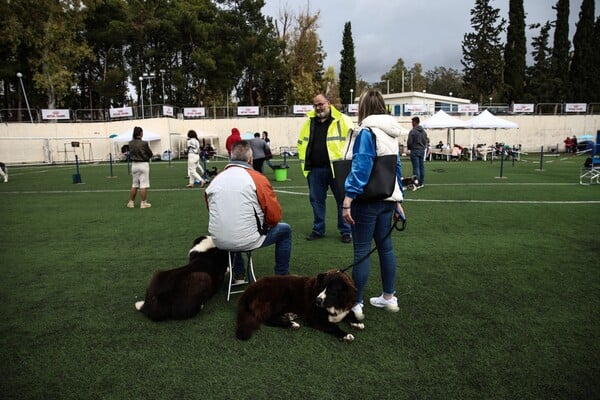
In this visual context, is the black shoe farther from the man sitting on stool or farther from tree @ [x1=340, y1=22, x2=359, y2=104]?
tree @ [x1=340, y1=22, x2=359, y2=104]

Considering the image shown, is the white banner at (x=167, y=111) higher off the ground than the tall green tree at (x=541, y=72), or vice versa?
the tall green tree at (x=541, y=72)

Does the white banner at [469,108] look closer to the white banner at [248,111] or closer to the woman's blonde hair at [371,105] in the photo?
the white banner at [248,111]

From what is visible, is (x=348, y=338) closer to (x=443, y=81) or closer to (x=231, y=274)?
(x=231, y=274)

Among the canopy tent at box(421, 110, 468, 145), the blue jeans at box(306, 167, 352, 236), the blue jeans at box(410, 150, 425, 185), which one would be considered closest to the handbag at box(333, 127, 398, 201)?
the blue jeans at box(306, 167, 352, 236)

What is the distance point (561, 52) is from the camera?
4759cm

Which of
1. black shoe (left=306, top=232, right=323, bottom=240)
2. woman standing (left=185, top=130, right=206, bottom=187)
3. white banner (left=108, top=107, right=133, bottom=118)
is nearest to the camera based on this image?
black shoe (left=306, top=232, right=323, bottom=240)

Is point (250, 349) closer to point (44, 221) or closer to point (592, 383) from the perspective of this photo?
point (592, 383)

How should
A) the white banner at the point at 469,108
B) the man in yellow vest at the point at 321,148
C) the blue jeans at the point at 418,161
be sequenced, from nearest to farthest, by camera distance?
the man in yellow vest at the point at 321,148 → the blue jeans at the point at 418,161 → the white banner at the point at 469,108

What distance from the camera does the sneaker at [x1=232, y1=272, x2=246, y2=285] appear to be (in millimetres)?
4562

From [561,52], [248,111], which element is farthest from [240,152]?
[561,52]

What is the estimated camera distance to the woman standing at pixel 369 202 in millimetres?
3359

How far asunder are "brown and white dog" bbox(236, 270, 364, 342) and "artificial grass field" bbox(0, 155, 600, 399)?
0.12 metres

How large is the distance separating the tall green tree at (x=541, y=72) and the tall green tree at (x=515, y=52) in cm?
161

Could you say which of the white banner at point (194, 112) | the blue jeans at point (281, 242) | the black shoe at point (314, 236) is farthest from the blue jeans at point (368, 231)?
the white banner at point (194, 112)
